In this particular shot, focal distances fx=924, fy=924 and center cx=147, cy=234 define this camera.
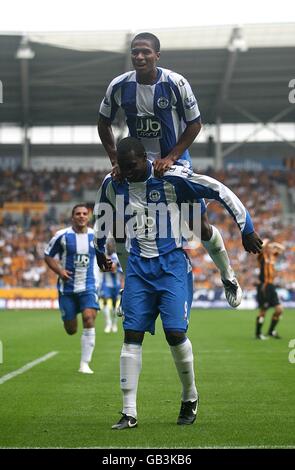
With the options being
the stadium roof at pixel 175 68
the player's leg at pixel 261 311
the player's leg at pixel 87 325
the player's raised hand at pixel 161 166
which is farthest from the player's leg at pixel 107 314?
the stadium roof at pixel 175 68

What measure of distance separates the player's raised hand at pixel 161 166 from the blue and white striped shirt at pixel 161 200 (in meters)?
0.06

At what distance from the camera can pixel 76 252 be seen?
44.2 ft

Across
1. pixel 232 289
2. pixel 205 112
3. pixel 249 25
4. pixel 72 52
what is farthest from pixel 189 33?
pixel 232 289

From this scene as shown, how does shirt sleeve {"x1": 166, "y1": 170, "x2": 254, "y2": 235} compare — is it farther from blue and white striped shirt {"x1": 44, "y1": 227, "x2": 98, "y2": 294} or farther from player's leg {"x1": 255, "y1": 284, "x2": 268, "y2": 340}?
player's leg {"x1": 255, "y1": 284, "x2": 268, "y2": 340}

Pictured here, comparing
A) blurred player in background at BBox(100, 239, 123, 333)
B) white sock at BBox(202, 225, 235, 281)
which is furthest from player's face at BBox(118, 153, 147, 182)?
blurred player in background at BBox(100, 239, 123, 333)

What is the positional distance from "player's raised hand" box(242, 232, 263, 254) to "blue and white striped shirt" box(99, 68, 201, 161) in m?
0.97

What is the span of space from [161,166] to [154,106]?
611mm

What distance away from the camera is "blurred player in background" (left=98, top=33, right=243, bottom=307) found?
26.0ft

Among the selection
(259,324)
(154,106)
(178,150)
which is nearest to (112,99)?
(154,106)

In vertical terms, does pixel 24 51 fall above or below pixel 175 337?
above

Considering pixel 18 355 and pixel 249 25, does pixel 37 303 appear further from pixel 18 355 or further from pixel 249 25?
pixel 18 355

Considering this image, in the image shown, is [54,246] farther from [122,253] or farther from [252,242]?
[252,242]

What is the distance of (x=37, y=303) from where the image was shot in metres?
38.9
